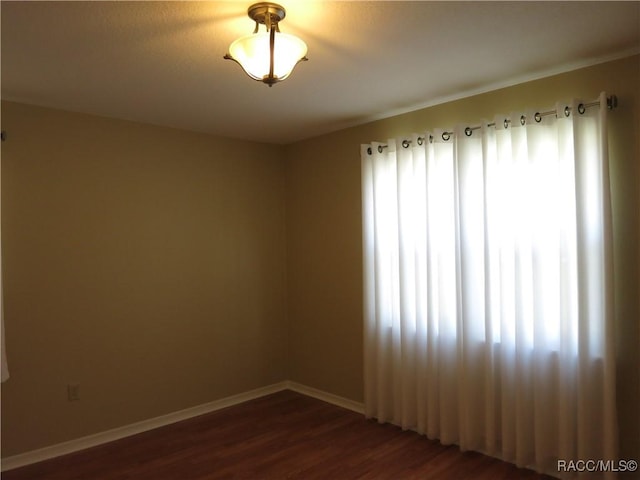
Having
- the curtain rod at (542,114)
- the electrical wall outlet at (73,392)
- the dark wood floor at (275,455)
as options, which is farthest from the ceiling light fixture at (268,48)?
the electrical wall outlet at (73,392)

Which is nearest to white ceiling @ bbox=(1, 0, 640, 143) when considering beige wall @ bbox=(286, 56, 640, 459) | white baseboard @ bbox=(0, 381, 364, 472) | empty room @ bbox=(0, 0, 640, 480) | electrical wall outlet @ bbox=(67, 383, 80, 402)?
empty room @ bbox=(0, 0, 640, 480)

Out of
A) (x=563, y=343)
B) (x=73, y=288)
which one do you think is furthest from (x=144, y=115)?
(x=563, y=343)

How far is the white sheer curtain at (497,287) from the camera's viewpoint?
2.63 meters

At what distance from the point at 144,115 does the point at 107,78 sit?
80cm

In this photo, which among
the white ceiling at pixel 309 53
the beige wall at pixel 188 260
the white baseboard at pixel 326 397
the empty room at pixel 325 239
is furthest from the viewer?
the white baseboard at pixel 326 397

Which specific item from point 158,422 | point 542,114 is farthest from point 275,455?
point 542,114

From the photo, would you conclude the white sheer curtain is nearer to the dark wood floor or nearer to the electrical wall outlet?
the dark wood floor

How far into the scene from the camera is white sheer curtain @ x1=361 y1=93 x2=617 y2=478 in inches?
104

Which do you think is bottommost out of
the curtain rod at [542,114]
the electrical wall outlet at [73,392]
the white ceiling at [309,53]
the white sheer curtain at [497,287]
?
the electrical wall outlet at [73,392]

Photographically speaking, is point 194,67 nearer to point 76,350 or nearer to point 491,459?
point 76,350

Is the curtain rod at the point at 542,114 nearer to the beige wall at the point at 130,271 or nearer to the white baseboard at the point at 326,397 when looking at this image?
the beige wall at the point at 130,271

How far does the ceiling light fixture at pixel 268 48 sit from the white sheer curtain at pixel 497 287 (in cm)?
160

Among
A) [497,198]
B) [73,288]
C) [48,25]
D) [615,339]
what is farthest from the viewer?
[73,288]

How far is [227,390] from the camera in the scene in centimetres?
427
